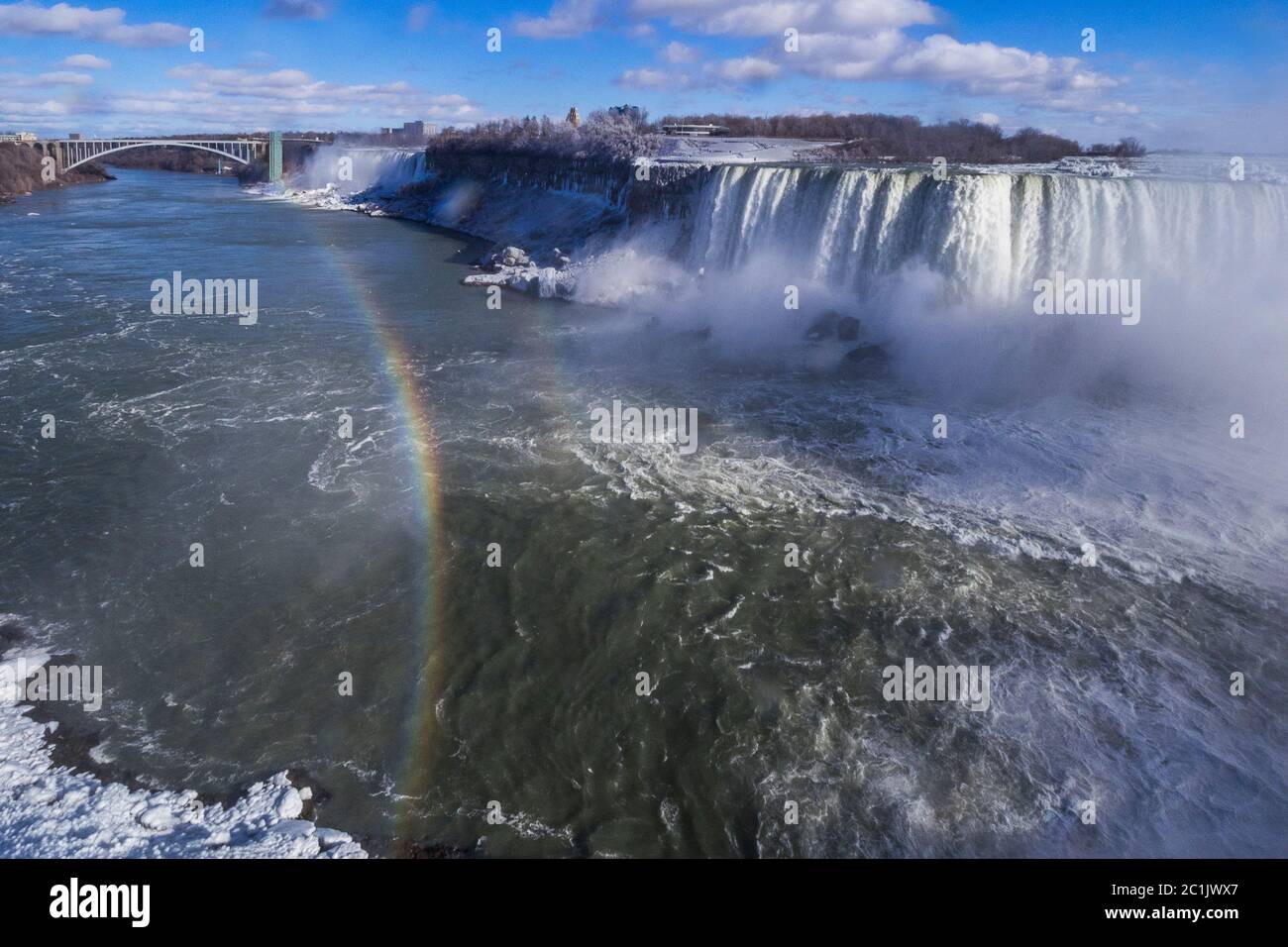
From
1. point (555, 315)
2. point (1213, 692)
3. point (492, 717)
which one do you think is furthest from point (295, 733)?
point (555, 315)

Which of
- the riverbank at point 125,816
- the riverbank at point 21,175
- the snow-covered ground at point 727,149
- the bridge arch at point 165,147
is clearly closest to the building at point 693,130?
the snow-covered ground at point 727,149

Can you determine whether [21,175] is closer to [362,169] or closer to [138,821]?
[362,169]

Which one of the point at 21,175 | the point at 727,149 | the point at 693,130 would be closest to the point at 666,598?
the point at 727,149

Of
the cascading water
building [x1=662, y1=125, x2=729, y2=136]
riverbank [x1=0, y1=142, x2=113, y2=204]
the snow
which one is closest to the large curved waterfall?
the snow

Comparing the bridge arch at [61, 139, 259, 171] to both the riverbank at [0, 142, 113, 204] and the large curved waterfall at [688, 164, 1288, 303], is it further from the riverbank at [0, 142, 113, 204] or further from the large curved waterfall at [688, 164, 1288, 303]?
the large curved waterfall at [688, 164, 1288, 303]

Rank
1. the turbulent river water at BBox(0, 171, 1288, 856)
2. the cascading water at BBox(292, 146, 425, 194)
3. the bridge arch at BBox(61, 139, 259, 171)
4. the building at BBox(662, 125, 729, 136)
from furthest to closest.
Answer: the bridge arch at BBox(61, 139, 259, 171) < the cascading water at BBox(292, 146, 425, 194) < the building at BBox(662, 125, 729, 136) < the turbulent river water at BBox(0, 171, 1288, 856)

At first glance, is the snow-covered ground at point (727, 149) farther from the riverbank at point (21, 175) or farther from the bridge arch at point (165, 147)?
the bridge arch at point (165, 147)

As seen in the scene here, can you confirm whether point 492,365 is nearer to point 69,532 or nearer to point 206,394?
point 206,394
